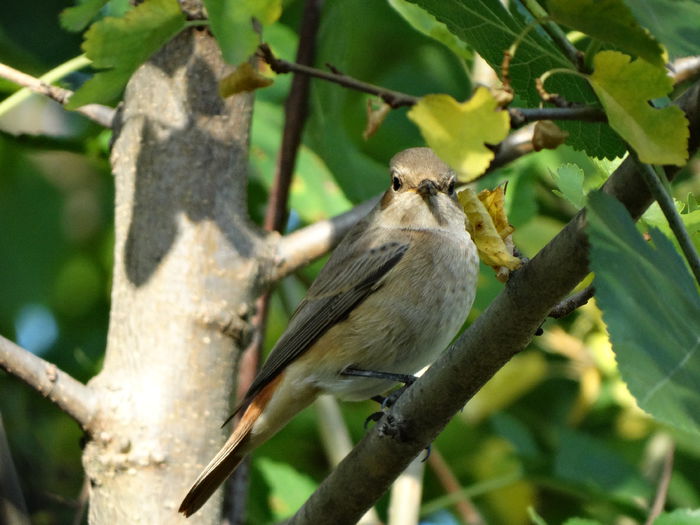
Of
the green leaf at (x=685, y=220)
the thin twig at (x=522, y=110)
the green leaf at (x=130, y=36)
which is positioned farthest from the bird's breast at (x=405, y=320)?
the thin twig at (x=522, y=110)

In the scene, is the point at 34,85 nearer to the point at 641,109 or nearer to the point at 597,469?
the point at 641,109

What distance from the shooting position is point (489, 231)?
2043 millimetres

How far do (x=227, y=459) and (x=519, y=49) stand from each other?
6.56ft

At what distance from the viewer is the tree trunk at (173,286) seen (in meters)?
2.97

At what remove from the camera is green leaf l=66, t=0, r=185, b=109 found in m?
1.99

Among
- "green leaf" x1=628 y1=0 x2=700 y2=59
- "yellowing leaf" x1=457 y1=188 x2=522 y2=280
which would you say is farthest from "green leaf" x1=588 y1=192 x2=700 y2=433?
"yellowing leaf" x1=457 y1=188 x2=522 y2=280

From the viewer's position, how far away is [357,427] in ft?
15.5

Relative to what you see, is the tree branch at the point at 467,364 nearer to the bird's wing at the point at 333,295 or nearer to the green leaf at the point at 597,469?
the bird's wing at the point at 333,295

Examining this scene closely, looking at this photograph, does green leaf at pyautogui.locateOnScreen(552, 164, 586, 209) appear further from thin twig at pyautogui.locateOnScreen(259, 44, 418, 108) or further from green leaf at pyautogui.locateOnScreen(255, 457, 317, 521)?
green leaf at pyautogui.locateOnScreen(255, 457, 317, 521)

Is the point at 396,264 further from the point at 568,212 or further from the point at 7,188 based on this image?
the point at 7,188

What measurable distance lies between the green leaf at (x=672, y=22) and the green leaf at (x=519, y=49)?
173 millimetres

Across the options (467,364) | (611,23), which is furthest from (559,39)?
(467,364)

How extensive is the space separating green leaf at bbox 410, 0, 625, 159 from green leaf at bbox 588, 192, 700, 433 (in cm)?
35

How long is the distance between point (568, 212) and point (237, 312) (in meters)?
2.56
